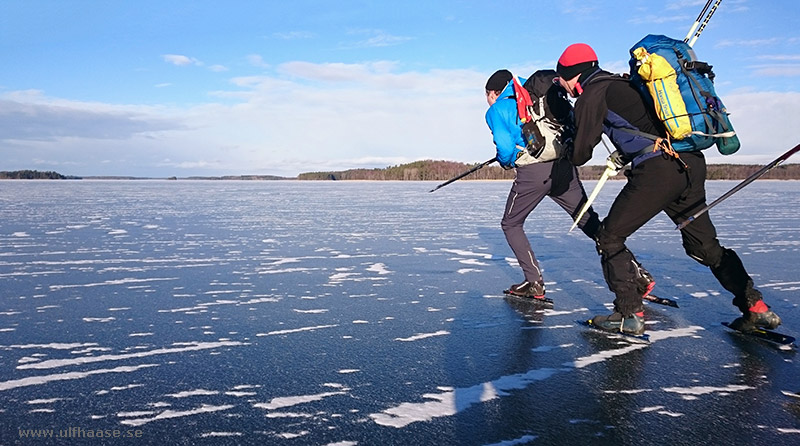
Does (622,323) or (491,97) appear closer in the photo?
(622,323)

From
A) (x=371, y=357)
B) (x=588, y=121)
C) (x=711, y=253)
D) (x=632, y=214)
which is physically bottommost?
(x=371, y=357)

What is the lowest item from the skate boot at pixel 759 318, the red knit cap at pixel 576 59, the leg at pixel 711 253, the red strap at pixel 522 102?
the skate boot at pixel 759 318

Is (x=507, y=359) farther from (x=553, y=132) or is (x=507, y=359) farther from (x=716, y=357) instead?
(x=553, y=132)

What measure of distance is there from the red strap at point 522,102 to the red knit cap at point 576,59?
0.78m

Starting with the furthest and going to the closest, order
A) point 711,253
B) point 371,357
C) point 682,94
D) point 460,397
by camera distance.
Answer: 1. point 711,253
2. point 682,94
3. point 371,357
4. point 460,397

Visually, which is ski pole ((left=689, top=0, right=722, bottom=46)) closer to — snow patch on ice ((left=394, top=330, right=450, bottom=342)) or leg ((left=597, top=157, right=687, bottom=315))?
leg ((left=597, top=157, right=687, bottom=315))

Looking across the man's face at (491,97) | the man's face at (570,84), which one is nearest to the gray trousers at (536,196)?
the man's face at (491,97)

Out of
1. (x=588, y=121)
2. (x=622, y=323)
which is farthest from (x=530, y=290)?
(x=588, y=121)

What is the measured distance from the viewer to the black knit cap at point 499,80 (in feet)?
Result: 17.0

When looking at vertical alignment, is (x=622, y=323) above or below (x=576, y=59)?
below

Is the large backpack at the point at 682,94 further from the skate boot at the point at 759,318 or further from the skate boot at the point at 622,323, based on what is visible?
the skate boot at the point at 622,323

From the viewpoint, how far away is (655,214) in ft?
13.3

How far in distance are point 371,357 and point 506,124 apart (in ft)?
8.46

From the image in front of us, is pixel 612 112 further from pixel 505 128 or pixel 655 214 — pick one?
pixel 505 128
